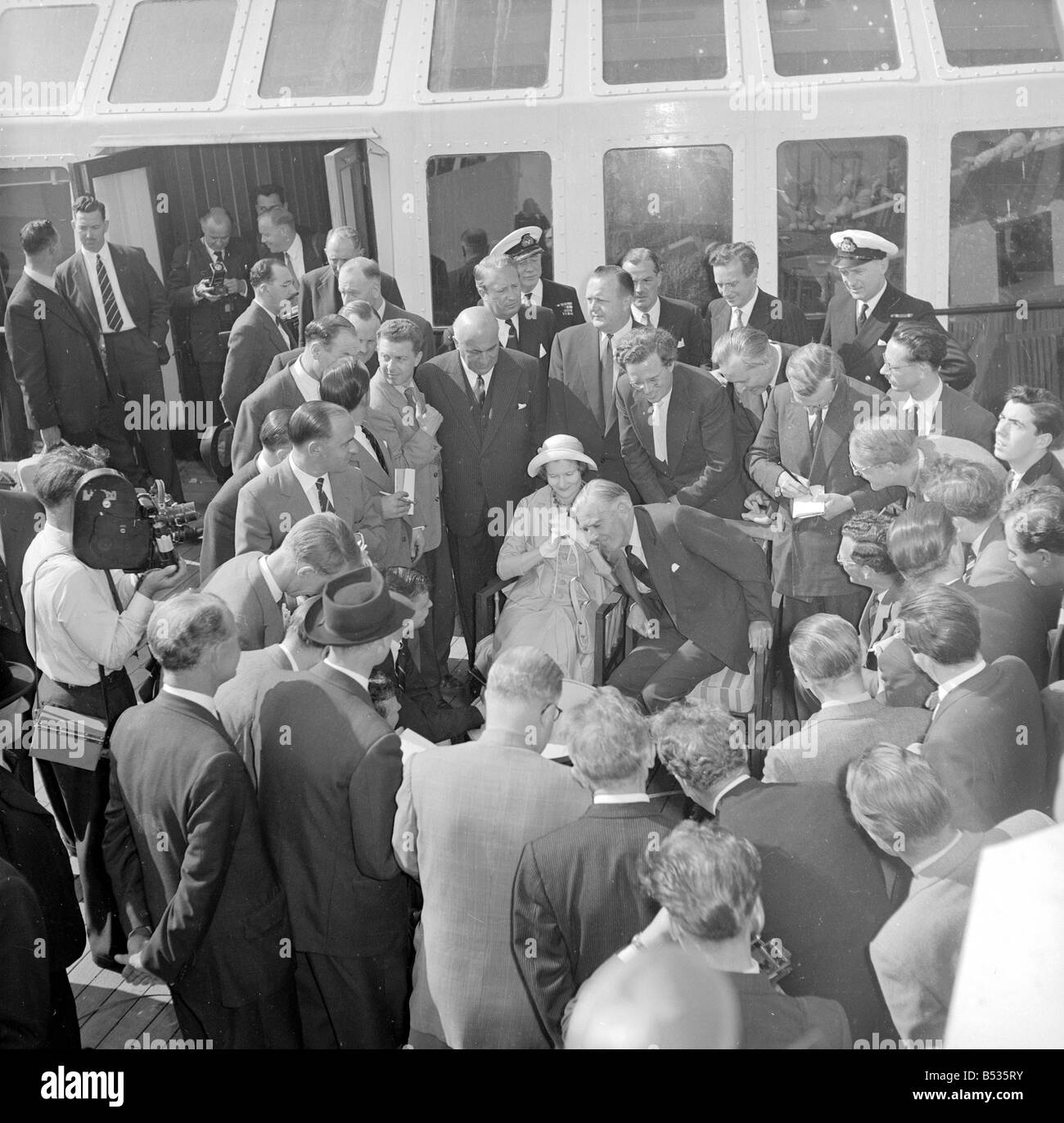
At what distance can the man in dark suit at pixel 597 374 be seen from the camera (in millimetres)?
6516

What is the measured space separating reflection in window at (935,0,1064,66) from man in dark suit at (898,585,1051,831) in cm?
521

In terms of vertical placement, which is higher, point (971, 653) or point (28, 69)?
point (28, 69)

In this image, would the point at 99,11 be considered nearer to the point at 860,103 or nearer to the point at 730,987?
the point at 860,103

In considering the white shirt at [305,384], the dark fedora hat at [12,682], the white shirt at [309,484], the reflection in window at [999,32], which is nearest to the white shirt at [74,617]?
the dark fedora hat at [12,682]

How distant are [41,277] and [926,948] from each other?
6.98 meters

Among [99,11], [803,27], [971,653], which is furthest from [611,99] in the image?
[971,653]

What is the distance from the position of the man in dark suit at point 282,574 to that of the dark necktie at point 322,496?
0.59 metres

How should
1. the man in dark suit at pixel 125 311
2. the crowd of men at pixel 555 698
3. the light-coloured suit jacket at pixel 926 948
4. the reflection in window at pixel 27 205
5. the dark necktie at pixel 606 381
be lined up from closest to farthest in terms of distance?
the light-coloured suit jacket at pixel 926 948, the crowd of men at pixel 555 698, the dark necktie at pixel 606 381, the man in dark suit at pixel 125 311, the reflection in window at pixel 27 205

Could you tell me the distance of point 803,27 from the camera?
7672 millimetres

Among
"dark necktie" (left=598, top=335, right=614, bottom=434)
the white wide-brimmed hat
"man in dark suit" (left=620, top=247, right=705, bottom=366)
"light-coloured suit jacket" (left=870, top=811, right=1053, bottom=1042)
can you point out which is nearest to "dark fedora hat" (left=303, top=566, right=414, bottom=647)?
the white wide-brimmed hat

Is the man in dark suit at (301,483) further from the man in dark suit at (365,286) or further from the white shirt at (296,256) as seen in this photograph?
the white shirt at (296,256)

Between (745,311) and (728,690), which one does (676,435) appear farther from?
(728,690)
